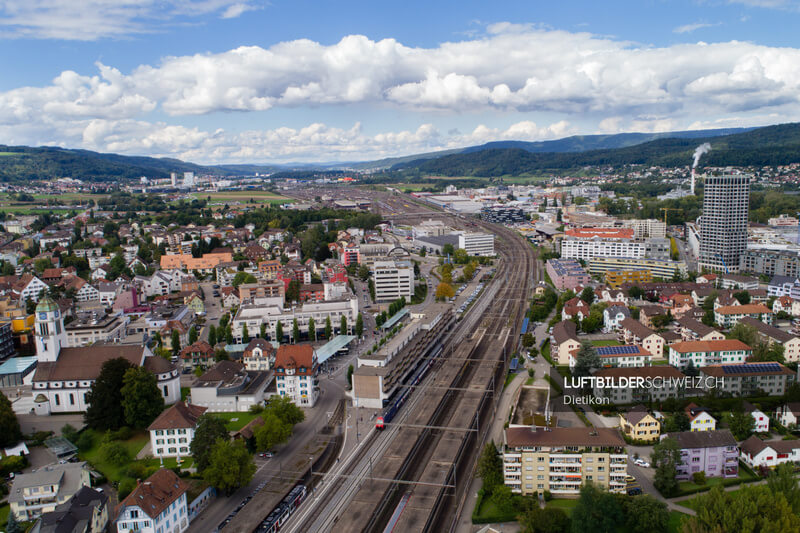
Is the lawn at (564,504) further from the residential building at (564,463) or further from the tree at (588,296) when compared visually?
the tree at (588,296)

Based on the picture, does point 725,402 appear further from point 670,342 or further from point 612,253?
point 612,253

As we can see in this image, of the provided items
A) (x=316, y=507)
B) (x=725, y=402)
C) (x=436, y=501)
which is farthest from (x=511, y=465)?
(x=725, y=402)

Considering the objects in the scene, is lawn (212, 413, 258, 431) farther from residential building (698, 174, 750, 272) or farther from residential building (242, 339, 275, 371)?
residential building (698, 174, 750, 272)

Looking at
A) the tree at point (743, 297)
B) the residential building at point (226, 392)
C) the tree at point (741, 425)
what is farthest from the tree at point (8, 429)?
the tree at point (743, 297)

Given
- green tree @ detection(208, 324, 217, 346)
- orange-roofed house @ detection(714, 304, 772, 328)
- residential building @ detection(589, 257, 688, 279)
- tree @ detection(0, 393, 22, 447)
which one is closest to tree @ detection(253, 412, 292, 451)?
tree @ detection(0, 393, 22, 447)

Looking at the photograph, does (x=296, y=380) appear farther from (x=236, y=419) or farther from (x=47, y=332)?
(x=47, y=332)

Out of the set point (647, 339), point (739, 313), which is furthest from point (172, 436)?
point (739, 313)
